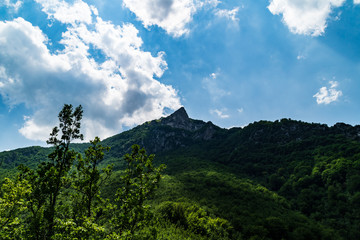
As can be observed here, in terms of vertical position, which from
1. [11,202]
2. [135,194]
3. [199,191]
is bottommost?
[199,191]

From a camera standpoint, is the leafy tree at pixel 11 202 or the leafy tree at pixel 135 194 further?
the leafy tree at pixel 11 202

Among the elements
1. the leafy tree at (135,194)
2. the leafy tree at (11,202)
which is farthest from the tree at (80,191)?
→ the leafy tree at (11,202)

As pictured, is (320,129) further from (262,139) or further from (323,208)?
(323,208)

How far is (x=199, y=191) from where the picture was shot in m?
79.9

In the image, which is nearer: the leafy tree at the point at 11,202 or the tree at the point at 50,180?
the tree at the point at 50,180

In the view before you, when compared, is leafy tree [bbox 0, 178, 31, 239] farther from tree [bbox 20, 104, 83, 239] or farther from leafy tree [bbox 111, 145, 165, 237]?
leafy tree [bbox 111, 145, 165, 237]

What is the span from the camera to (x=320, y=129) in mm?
144250

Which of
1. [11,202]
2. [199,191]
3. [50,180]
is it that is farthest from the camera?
[199,191]

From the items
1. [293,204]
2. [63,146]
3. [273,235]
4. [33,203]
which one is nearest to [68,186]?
[33,203]

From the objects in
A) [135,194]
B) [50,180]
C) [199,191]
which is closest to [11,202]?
[50,180]

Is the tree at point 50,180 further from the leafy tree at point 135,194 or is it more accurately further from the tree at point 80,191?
the leafy tree at point 135,194

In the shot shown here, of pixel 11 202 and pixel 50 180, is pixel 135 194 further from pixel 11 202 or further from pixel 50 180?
pixel 11 202

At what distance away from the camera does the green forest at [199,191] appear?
778 centimetres

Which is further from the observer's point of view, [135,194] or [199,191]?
[199,191]
